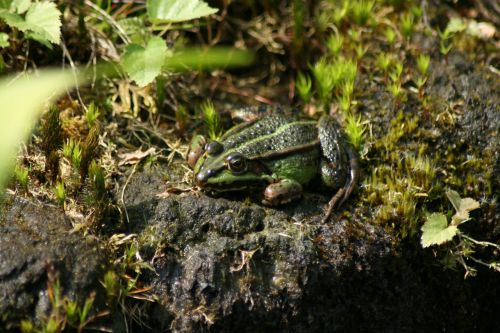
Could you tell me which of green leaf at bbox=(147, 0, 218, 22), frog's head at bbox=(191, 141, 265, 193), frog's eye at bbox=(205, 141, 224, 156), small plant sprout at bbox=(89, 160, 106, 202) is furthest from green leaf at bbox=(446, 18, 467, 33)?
small plant sprout at bbox=(89, 160, 106, 202)

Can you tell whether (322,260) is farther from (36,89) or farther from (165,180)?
(36,89)

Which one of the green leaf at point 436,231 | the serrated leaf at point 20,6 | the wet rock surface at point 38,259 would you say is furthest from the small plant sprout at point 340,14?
the wet rock surface at point 38,259

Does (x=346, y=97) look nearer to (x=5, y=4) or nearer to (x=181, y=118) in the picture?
(x=181, y=118)

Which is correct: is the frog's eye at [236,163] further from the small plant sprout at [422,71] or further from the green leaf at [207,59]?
the small plant sprout at [422,71]

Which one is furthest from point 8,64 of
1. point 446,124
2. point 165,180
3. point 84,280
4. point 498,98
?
point 498,98

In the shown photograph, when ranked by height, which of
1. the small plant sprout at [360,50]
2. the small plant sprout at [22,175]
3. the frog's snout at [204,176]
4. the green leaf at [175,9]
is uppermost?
the green leaf at [175,9]

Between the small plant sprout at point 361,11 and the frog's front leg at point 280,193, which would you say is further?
the small plant sprout at point 361,11
